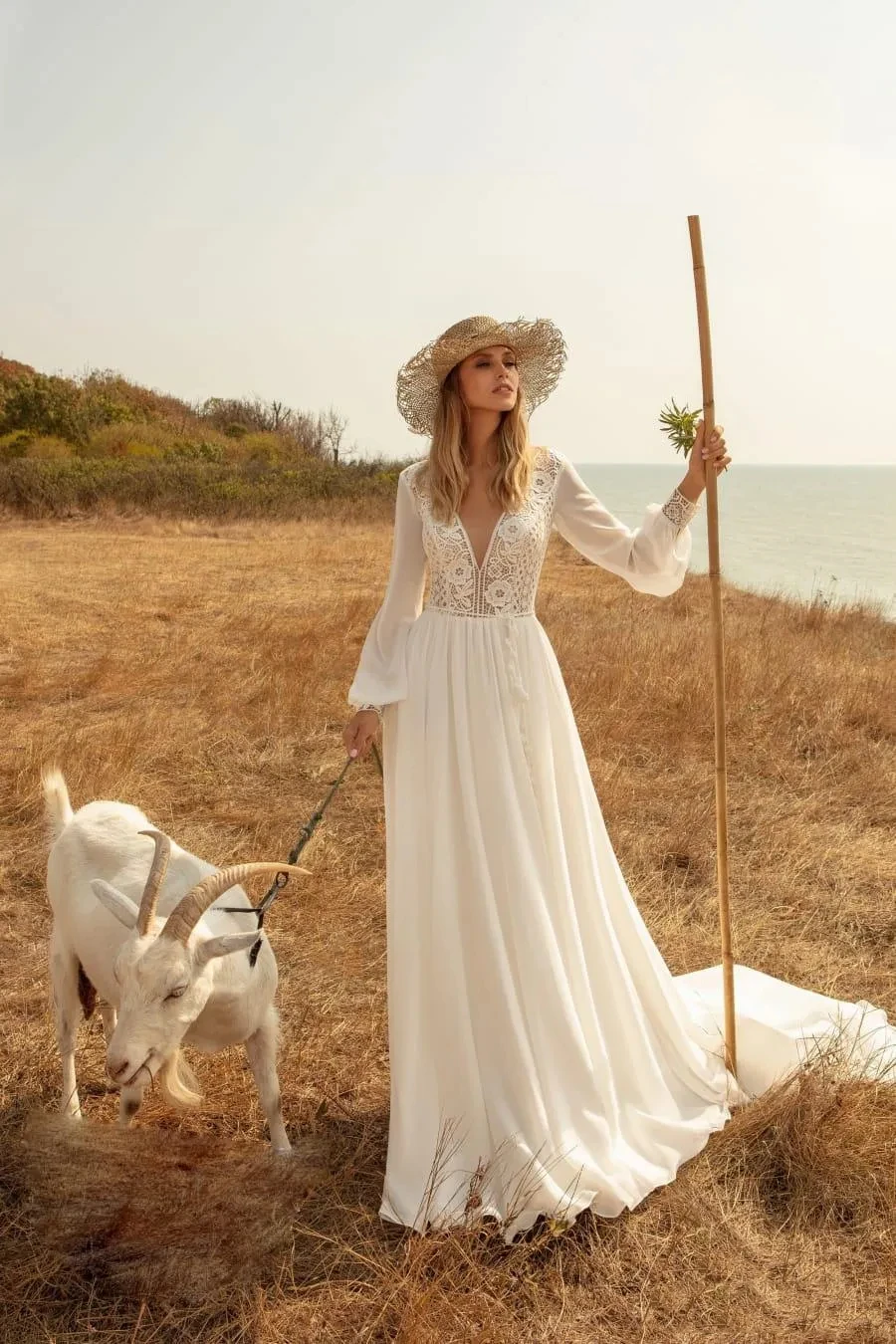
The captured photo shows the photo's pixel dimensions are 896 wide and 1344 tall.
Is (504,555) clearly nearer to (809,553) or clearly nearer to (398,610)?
(398,610)

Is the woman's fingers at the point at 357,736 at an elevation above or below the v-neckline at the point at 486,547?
below

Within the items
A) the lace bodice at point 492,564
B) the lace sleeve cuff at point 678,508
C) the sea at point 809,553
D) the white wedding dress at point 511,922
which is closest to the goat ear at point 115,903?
the white wedding dress at point 511,922

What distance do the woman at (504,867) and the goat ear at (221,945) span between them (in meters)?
0.50

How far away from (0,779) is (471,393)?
4456 mm

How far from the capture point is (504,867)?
2.90 m

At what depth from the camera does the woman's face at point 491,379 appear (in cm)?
312

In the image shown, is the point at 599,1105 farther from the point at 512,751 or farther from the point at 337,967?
the point at 337,967

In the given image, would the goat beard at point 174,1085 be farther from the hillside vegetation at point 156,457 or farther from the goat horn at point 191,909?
the hillside vegetation at point 156,457

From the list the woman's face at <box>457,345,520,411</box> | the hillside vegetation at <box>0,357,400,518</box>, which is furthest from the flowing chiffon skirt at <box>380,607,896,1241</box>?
the hillside vegetation at <box>0,357,400,518</box>

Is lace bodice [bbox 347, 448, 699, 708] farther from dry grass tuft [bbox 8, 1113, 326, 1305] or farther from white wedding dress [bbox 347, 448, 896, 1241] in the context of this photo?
dry grass tuft [bbox 8, 1113, 326, 1305]

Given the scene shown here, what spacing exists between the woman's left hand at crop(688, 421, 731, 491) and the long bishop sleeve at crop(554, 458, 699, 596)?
86 millimetres

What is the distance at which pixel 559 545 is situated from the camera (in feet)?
71.6

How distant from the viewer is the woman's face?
312cm

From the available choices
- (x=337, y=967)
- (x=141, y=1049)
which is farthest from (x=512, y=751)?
(x=337, y=967)
